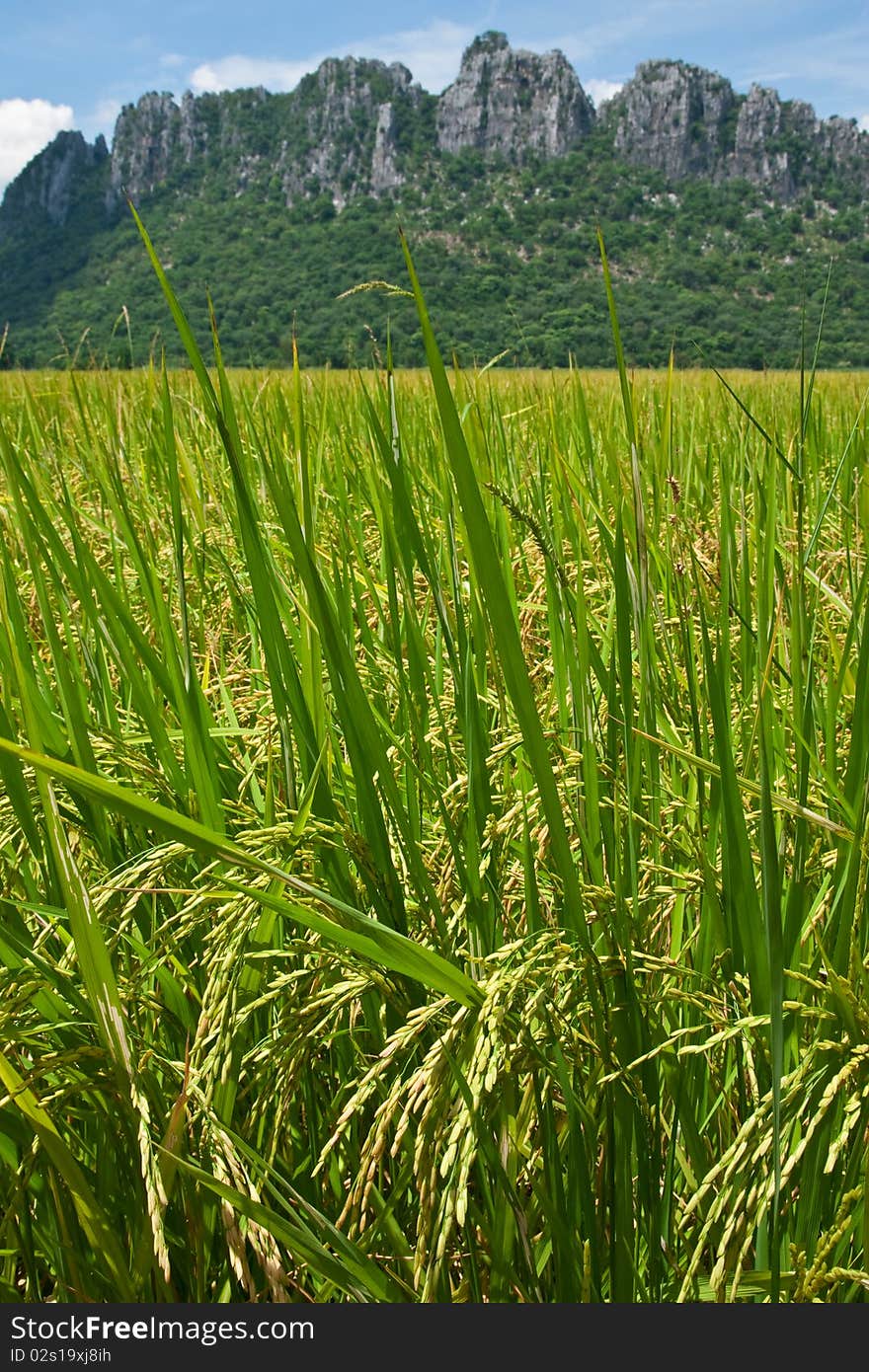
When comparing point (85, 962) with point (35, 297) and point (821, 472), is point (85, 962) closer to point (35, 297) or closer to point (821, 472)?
point (821, 472)

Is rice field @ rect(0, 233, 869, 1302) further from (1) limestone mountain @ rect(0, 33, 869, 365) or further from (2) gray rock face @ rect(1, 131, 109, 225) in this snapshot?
(2) gray rock face @ rect(1, 131, 109, 225)

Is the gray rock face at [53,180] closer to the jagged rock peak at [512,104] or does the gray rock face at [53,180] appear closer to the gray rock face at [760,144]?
the jagged rock peak at [512,104]

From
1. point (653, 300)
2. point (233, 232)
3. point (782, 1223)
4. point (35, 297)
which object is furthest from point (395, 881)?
point (233, 232)

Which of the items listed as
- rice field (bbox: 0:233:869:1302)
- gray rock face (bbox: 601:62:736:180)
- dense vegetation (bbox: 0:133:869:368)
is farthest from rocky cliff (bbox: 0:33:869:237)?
rice field (bbox: 0:233:869:1302)

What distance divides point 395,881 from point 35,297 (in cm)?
3475

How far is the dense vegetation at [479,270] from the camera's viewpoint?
4793 mm

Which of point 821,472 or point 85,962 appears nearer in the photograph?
point 85,962

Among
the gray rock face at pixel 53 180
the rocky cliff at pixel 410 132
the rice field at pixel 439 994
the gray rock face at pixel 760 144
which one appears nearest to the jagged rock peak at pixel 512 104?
the rocky cliff at pixel 410 132

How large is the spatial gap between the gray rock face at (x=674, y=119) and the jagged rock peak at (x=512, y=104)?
399 centimetres

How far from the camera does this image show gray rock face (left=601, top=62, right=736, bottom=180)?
75.4 m

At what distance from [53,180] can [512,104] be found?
1621 inches

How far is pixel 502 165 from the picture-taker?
63.9 m

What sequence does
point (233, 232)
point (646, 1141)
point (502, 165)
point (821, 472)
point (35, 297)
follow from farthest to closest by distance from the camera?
point (502, 165) → point (233, 232) → point (35, 297) → point (821, 472) → point (646, 1141)

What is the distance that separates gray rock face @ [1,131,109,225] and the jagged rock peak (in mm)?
32173
